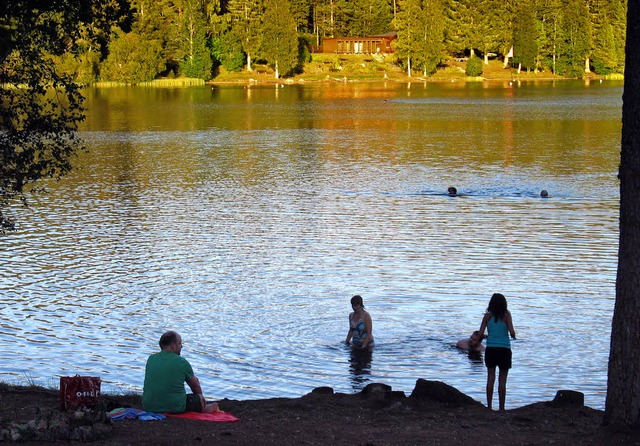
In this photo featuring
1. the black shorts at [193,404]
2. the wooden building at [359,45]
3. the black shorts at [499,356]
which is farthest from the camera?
the wooden building at [359,45]

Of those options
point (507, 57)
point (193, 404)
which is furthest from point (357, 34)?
point (193, 404)

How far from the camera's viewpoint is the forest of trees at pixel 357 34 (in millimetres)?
142750

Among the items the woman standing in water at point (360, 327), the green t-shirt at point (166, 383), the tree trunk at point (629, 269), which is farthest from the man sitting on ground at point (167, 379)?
the woman standing in water at point (360, 327)

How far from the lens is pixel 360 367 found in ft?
56.9

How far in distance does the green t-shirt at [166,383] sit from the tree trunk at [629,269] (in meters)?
4.84

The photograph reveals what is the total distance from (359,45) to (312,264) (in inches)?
5490

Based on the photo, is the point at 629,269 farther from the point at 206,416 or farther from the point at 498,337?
the point at 206,416

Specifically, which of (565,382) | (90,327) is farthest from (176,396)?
(90,327)

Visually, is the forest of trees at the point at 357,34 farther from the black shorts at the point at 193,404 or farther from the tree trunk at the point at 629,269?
the tree trunk at the point at 629,269

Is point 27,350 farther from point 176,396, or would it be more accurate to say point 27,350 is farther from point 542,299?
point 542,299

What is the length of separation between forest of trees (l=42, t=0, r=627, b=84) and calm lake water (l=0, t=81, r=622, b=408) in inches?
3354

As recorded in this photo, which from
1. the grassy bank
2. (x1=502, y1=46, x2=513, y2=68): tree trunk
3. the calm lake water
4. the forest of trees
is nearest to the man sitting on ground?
the calm lake water

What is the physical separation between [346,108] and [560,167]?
50518 millimetres

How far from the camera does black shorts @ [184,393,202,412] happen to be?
39.7ft
